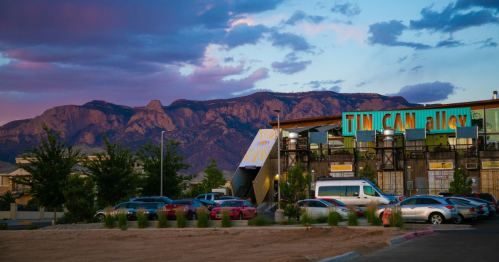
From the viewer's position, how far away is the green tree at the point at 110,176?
36625 mm

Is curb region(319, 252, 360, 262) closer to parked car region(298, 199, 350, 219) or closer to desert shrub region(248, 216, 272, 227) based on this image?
desert shrub region(248, 216, 272, 227)

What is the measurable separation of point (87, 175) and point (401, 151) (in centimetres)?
3263

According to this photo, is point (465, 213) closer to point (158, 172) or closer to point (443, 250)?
point (443, 250)

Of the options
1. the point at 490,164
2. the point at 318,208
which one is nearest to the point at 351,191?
the point at 318,208

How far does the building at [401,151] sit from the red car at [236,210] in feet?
76.2

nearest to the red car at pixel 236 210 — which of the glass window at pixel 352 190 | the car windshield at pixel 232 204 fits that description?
the car windshield at pixel 232 204

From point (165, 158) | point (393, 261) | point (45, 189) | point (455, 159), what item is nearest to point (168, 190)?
point (165, 158)

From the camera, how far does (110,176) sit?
121 feet

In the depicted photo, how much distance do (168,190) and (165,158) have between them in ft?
10.2

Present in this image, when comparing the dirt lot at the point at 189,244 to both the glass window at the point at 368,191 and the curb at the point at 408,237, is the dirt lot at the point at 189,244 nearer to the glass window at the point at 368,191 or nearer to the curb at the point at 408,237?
the curb at the point at 408,237

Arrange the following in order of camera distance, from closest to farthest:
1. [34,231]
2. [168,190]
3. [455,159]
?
[34,231]
[168,190]
[455,159]

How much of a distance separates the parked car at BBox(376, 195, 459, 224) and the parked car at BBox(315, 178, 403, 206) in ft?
25.8

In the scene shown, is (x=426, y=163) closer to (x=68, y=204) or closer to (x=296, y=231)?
(x=296, y=231)

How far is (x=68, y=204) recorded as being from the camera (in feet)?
92.2
